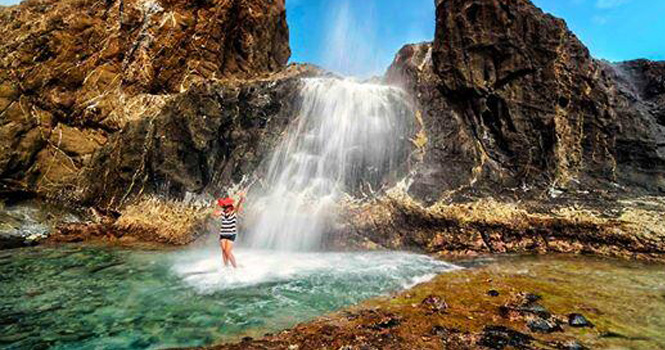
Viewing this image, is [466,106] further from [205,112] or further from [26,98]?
[26,98]

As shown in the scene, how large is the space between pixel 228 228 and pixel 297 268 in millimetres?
2363

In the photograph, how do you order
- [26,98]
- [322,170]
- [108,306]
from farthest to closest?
[26,98]
[322,170]
[108,306]

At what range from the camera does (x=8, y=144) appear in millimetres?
21891

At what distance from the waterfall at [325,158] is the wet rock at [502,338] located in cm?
907

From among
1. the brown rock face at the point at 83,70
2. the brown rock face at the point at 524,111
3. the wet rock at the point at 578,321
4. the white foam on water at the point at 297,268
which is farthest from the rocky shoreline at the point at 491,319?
the brown rock face at the point at 83,70

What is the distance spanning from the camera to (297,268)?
12.1 m

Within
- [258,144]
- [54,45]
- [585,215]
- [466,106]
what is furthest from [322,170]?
[54,45]

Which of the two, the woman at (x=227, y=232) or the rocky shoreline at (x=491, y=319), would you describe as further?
the woman at (x=227, y=232)

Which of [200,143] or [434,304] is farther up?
[200,143]

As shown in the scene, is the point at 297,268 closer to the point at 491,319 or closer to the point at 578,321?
the point at 491,319

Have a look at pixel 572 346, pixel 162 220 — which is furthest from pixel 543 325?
pixel 162 220

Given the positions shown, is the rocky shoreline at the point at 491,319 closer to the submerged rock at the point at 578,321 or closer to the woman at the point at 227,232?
the submerged rock at the point at 578,321

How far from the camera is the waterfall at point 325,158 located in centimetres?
1594

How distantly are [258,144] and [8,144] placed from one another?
14312 mm
